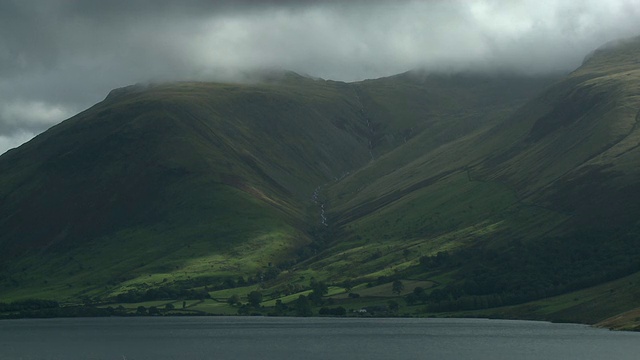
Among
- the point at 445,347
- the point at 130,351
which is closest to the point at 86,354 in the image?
the point at 130,351

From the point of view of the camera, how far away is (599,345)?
191m

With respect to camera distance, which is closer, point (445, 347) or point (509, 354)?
point (509, 354)

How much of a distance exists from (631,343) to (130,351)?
102539 mm

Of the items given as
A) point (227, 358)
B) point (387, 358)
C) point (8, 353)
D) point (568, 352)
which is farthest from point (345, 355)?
point (8, 353)

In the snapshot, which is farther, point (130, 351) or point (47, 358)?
point (130, 351)

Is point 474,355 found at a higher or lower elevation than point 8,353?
lower

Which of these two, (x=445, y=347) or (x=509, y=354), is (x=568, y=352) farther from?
(x=445, y=347)

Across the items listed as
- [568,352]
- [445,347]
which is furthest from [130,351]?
[568,352]

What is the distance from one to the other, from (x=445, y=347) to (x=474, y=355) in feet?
59.8

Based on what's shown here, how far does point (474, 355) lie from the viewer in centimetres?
18200

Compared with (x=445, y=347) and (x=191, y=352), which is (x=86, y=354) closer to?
(x=191, y=352)

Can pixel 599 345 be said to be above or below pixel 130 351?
below

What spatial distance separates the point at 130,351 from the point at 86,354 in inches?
373

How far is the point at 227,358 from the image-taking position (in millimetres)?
181375
